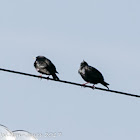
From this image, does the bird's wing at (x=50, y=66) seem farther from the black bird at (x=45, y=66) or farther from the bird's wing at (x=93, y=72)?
the bird's wing at (x=93, y=72)

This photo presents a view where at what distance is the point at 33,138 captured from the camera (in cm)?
667

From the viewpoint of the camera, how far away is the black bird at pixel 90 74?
13078 mm

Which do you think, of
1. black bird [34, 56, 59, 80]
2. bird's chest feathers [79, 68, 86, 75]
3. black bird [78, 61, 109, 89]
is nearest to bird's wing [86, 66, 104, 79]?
black bird [78, 61, 109, 89]

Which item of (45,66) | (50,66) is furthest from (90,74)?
(45,66)

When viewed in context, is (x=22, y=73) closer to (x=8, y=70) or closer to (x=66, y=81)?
(x=8, y=70)

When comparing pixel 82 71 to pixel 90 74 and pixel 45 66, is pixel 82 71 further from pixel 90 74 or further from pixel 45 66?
pixel 45 66

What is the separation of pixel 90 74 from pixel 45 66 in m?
1.44

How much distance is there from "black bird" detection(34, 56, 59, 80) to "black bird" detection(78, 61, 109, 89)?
1170 millimetres

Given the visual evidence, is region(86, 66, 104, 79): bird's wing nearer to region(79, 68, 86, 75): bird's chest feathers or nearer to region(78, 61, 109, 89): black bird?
region(78, 61, 109, 89): black bird

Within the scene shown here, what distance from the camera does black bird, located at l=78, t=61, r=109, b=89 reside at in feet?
42.9

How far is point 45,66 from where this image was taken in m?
13.6

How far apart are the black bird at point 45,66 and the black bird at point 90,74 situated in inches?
46.1

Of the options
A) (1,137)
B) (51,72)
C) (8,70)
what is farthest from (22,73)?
(51,72)

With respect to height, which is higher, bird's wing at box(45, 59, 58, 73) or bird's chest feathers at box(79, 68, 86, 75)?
bird's chest feathers at box(79, 68, 86, 75)
